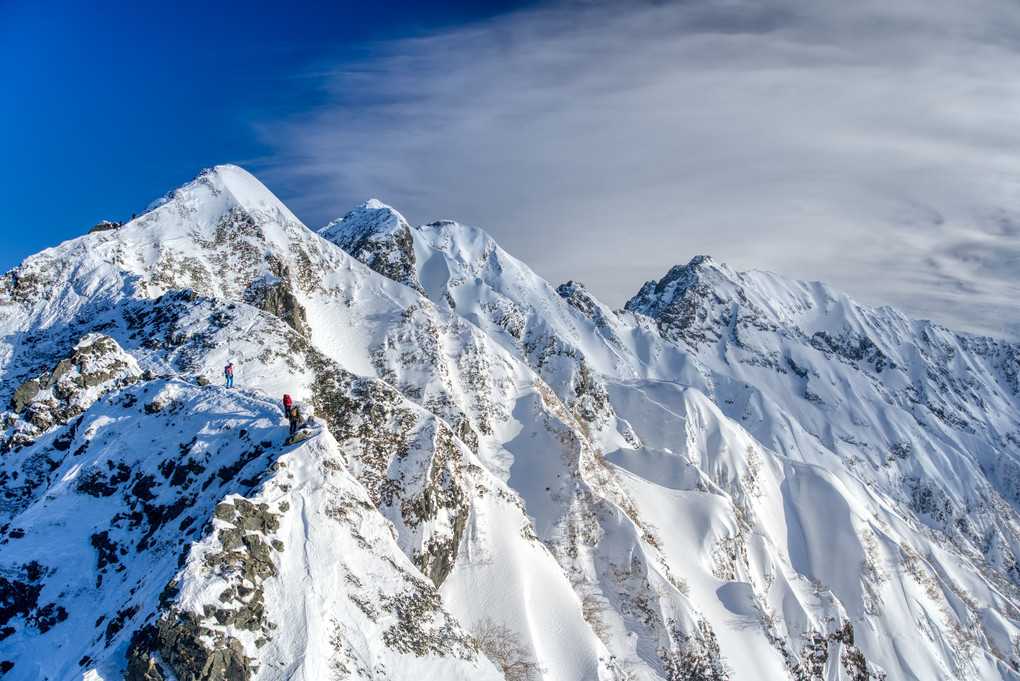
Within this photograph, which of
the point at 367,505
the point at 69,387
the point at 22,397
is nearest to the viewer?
Answer: the point at 367,505

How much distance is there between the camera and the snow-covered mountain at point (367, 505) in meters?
25.8

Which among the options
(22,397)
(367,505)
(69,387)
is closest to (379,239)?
(69,387)

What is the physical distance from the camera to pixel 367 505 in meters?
31.4

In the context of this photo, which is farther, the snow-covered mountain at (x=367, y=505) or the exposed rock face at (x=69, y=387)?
the exposed rock face at (x=69, y=387)

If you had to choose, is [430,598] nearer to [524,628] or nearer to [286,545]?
[286,545]

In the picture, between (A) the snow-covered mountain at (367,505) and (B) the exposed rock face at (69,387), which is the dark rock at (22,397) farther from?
(A) the snow-covered mountain at (367,505)

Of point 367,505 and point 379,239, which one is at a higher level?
point 379,239

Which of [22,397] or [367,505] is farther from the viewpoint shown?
[22,397]

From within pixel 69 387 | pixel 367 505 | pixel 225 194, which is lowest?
pixel 367 505

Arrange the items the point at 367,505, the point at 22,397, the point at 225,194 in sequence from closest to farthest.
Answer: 1. the point at 367,505
2. the point at 22,397
3. the point at 225,194

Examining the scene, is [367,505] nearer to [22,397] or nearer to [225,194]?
[22,397]

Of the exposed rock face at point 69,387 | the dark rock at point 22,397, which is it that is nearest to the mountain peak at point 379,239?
the exposed rock face at point 69,387

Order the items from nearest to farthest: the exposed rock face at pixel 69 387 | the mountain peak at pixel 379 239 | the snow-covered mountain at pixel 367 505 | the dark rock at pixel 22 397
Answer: the snow-covered mountain at pixel 367 505 → the exposed rock face at pixel 69 387 → the dark rock at pixel 22 397 → the mountain peak at pixel 379 239

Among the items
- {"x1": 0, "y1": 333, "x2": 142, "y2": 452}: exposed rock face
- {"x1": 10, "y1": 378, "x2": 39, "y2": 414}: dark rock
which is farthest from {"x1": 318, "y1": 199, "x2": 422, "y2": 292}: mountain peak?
{"x1": 10, "y1": 378, "x2": 39, "y2": 414}: dark rock
